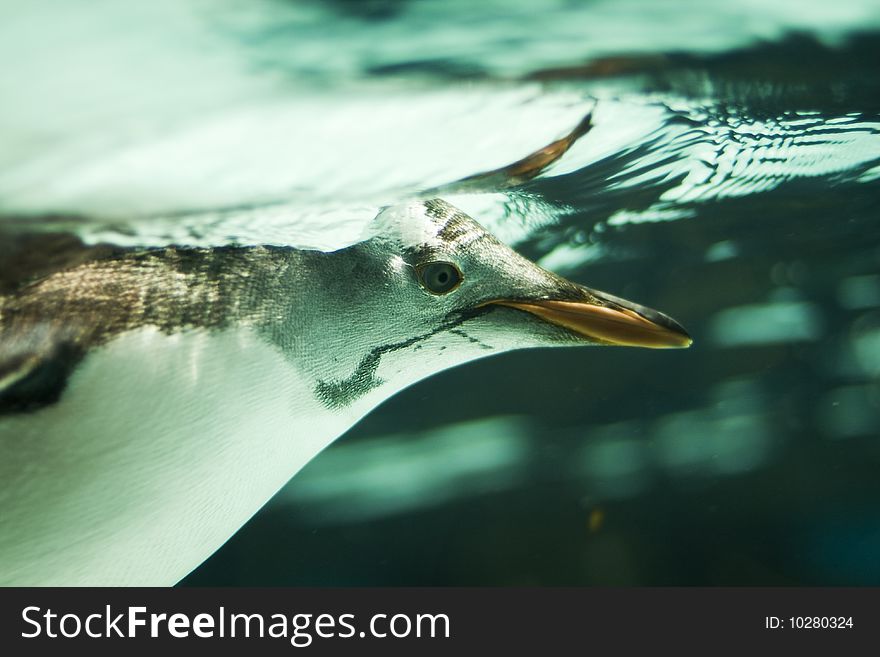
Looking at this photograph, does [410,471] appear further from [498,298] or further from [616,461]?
[498,298]

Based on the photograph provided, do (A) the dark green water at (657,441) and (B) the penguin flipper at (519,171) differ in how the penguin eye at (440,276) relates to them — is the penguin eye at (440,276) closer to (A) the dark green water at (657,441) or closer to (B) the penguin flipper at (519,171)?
(B) the penguin flipper at (519,171)

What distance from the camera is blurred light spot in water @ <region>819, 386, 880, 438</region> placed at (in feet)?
21.6

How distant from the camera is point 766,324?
567 centimetres

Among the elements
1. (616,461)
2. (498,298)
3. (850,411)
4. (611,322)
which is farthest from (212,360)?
(850,411)

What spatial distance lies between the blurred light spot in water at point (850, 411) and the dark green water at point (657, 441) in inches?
0.8

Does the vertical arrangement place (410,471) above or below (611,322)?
above

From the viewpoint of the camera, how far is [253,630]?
6.97ft

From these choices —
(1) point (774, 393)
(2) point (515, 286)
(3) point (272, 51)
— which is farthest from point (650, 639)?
(1) point (774, 393)

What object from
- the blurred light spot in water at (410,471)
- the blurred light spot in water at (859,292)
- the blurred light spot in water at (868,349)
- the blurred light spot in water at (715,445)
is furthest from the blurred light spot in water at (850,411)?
the blurred light spot in water at (410,471)

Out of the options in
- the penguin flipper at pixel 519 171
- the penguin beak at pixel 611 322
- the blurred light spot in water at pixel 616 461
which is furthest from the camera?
the blurred light spot in water at pixel 616 461

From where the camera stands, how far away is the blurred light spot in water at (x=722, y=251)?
425 centimetres

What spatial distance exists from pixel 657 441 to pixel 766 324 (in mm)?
1453

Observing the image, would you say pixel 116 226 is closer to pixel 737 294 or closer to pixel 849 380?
pixel 737 294

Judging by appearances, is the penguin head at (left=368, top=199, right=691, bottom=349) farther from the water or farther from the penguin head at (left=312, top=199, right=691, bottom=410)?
the water
